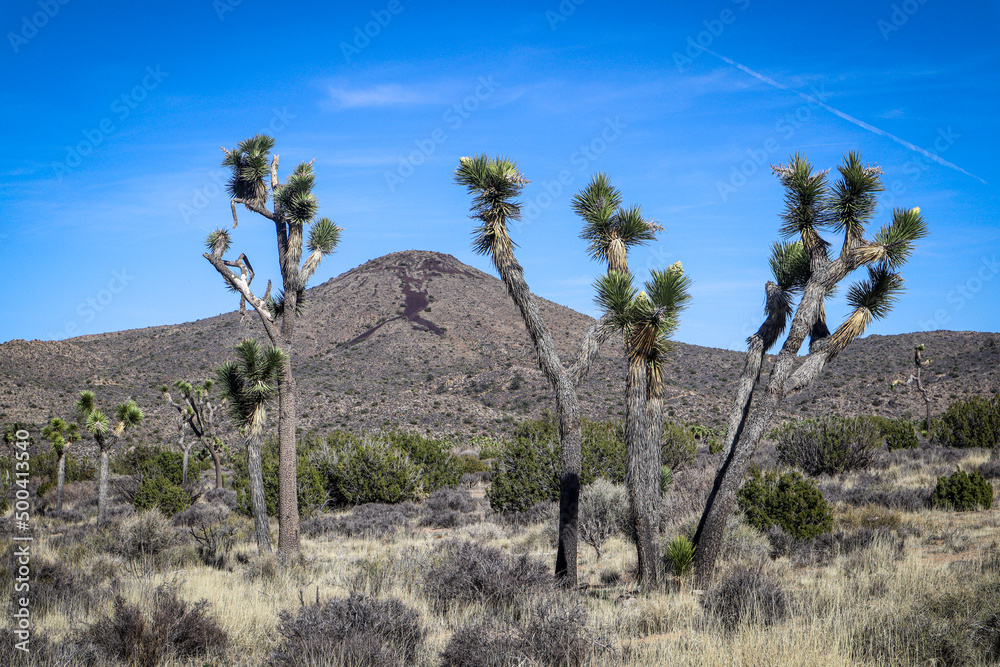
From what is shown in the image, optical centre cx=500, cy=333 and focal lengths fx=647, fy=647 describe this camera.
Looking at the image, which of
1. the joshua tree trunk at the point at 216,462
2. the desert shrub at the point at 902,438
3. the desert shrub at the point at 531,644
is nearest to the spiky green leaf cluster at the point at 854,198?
the desert shrub at the point at 531,644

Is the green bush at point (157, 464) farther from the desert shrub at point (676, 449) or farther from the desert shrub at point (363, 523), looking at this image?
the desert shrub at point (676, 449)

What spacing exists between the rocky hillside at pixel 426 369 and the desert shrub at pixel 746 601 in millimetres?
38836

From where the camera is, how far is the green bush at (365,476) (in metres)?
23.2

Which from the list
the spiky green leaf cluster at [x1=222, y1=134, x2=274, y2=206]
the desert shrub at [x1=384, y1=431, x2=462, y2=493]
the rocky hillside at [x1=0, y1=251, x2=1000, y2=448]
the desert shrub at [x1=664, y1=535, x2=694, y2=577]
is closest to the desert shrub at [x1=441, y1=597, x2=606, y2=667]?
the desert shrub at [x1=664, y1=535, x2=694, y2=577]

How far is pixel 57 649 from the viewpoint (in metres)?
5.96

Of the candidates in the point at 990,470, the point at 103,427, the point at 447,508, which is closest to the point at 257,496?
the point at 447,508

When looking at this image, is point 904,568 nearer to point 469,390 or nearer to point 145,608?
point 145,608

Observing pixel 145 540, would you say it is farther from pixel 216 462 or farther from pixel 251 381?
pixel 216 462

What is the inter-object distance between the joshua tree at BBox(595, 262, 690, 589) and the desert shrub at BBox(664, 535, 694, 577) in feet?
0.73

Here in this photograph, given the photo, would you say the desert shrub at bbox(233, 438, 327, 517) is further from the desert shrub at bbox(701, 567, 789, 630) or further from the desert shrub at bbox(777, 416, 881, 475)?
the desert shrub at bbox(777, 416, 881, 475)

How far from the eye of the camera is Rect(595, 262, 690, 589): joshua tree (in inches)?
373

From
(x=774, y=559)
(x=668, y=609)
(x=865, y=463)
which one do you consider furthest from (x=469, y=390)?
(x=668, y=609)

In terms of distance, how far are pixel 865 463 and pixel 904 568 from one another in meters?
15.8

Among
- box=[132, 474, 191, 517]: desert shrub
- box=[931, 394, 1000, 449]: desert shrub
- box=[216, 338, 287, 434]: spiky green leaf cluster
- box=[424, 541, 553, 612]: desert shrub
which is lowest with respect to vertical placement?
box=[132, 474, 191, 517]: desert shrub
